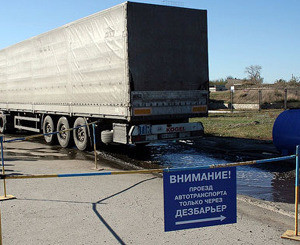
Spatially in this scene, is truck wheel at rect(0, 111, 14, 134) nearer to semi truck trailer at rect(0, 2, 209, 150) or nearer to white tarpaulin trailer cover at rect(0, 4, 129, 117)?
white tarpaulin trailer cover at rect(0, 4, 129, 117)

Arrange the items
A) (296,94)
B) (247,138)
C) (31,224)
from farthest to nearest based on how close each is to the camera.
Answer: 1. (296,94)
2. (247,138)
3. (31,224)

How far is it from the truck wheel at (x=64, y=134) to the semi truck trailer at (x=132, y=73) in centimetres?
4

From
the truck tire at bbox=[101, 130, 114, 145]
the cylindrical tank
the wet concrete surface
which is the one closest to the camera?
the wet concrete surface

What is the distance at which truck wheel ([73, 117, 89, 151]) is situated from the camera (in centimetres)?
1198

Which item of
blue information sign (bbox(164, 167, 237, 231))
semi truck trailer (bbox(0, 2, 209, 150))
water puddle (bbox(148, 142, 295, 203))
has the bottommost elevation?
water puddle (bbox(148, 142, 295, 203))

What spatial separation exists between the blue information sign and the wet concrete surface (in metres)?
2.89

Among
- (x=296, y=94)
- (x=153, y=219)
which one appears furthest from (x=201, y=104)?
(x=296, y=94)

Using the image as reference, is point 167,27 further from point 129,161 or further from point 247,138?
point 247,138

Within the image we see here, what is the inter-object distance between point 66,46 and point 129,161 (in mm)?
4782

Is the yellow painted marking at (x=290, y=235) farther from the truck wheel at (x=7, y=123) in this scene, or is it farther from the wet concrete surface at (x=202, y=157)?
the truck wheel at (x=7, y=123)

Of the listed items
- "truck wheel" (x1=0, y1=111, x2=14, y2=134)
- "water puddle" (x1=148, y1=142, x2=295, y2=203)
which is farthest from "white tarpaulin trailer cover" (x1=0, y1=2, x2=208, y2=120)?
"truck wheel" (x1=0, y1=111, x2=14, y2=134)

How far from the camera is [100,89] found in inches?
428

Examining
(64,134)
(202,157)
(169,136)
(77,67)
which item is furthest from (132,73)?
(64,134)

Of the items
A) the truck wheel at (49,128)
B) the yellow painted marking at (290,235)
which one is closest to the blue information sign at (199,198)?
the yellow painted marking at (290,235)
